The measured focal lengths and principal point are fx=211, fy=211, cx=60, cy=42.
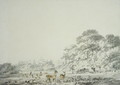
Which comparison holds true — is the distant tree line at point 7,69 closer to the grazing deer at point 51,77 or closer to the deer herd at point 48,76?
the deer herd at point 48,76

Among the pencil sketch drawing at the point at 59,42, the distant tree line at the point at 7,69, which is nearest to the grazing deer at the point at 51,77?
the pencil sketch drawing at the point at 59,42

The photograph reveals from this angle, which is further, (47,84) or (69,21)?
(69,21)

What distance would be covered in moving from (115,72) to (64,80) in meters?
0.68

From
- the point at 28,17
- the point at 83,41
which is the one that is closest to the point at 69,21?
the point at 83,41

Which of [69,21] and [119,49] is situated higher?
[69,21]

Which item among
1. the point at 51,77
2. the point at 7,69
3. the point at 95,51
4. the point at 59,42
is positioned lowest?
the point at 51,77

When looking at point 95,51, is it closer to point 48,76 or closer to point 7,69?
point 48,76

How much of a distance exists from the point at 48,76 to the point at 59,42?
477mm

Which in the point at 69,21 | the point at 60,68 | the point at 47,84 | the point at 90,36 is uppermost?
the point at 69,21

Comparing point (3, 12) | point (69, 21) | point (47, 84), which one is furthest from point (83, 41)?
point (3, 12)

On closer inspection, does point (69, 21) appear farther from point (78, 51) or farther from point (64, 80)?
point (64, 80)

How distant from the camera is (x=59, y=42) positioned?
2854 mm

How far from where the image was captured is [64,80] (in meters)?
2.74

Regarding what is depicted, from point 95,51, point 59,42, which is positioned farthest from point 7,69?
point 95,51
